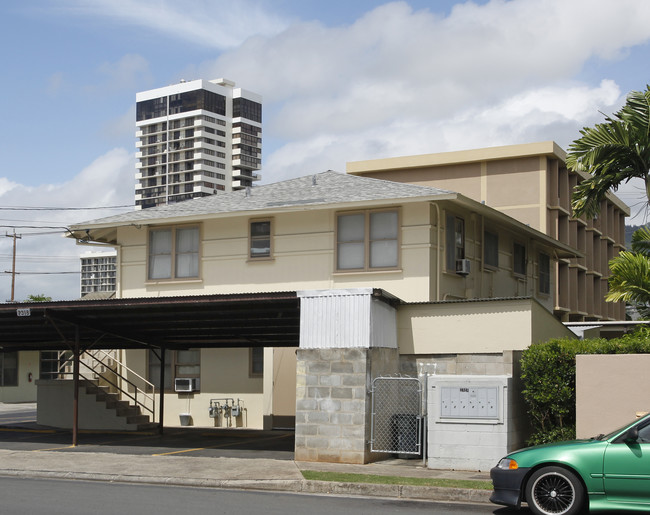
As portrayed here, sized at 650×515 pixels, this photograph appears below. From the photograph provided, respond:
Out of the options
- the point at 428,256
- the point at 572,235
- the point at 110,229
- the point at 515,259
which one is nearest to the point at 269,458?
the point at 428,256

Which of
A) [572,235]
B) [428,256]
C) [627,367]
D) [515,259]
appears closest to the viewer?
[627,367]

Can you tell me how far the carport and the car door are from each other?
27.9 feet

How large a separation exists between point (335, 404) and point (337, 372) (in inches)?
25.8

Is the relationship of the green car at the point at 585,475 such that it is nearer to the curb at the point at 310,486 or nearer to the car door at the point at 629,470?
the car door at the point at 629,470

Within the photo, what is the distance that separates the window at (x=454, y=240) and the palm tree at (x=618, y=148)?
4.54 m

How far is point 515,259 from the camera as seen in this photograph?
2878 centimetres

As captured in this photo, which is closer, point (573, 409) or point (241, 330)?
point (573, 409)

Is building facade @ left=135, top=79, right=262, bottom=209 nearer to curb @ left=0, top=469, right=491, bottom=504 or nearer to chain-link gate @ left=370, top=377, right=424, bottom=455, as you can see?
chain-link gate @ left=370, top=377, right=424, bottom=455

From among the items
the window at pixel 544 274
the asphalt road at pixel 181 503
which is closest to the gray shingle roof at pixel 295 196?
the window at pixel 544 274

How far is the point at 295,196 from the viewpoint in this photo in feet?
82.2

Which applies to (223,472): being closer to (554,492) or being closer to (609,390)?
(554,492)

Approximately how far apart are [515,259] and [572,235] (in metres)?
15.6

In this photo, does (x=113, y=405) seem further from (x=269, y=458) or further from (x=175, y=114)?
(x=175, y=114)

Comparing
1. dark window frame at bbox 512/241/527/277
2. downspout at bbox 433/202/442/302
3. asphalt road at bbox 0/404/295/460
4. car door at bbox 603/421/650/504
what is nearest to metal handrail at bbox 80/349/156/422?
asphalt road at bbox 0/404/295/460
